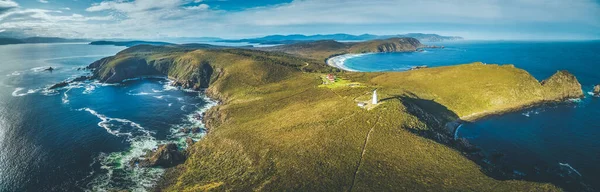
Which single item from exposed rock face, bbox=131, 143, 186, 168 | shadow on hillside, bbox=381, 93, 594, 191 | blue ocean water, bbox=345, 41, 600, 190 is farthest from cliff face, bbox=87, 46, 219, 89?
blue ocean water, bbox=345, 41, 600, 190

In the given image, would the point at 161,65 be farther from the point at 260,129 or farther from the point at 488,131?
the point at 488,131

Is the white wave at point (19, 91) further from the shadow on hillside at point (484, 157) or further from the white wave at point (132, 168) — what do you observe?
the shadow on hillside at point (484, 157)

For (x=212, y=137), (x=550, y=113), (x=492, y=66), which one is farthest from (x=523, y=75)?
(x=212, y=137)

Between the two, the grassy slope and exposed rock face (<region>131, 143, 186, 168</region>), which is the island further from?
exposed rock face (<region>131, 143, 186, 168</region>)

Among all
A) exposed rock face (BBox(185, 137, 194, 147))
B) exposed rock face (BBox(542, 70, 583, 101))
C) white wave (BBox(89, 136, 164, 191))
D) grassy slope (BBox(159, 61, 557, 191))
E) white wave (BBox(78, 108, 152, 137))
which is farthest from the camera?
exposed rock face (BBox(542, 70, 583, 101))

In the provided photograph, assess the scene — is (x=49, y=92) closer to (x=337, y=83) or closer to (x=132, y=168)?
(x=132, y=168)

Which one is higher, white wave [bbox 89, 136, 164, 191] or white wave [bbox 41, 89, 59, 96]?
white wave [bbox 41, 89, 59, 96]
